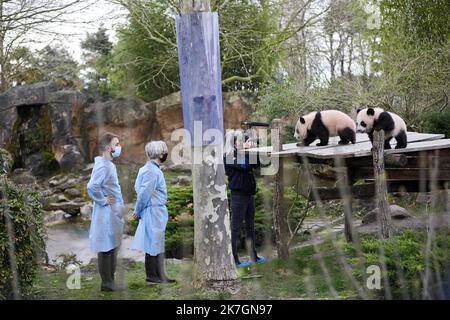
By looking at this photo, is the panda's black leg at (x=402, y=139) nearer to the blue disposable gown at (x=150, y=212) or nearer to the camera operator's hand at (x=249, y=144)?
the camera operator's hand at (x=249, y=144)

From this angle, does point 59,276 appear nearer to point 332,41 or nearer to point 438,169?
point 438,169

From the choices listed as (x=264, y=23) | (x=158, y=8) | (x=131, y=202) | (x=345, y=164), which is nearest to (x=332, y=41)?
(x=264, y=23)

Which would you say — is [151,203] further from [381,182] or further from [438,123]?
[438,123]

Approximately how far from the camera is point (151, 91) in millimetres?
20516

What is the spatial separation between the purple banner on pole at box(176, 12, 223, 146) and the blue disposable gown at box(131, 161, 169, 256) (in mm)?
695

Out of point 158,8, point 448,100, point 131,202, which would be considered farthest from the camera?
point 158,8

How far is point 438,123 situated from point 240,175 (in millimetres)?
6160

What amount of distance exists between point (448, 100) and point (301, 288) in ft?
25.0

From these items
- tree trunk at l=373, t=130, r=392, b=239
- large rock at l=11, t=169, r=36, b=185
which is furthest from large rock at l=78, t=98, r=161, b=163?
tree trunk at l=373, t=130, r=392, b=239

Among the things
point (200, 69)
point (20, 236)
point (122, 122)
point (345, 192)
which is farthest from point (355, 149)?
point (122, 122)

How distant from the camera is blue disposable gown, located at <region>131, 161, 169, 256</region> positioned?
6160 millimetres

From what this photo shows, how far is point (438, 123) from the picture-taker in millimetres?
11594

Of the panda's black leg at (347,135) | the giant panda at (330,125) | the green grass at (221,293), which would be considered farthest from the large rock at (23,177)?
the panda's black leg at (347,135)

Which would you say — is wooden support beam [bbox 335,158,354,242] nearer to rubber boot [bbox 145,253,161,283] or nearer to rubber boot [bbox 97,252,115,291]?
rubber boot [bbox 145,253,161,283]
